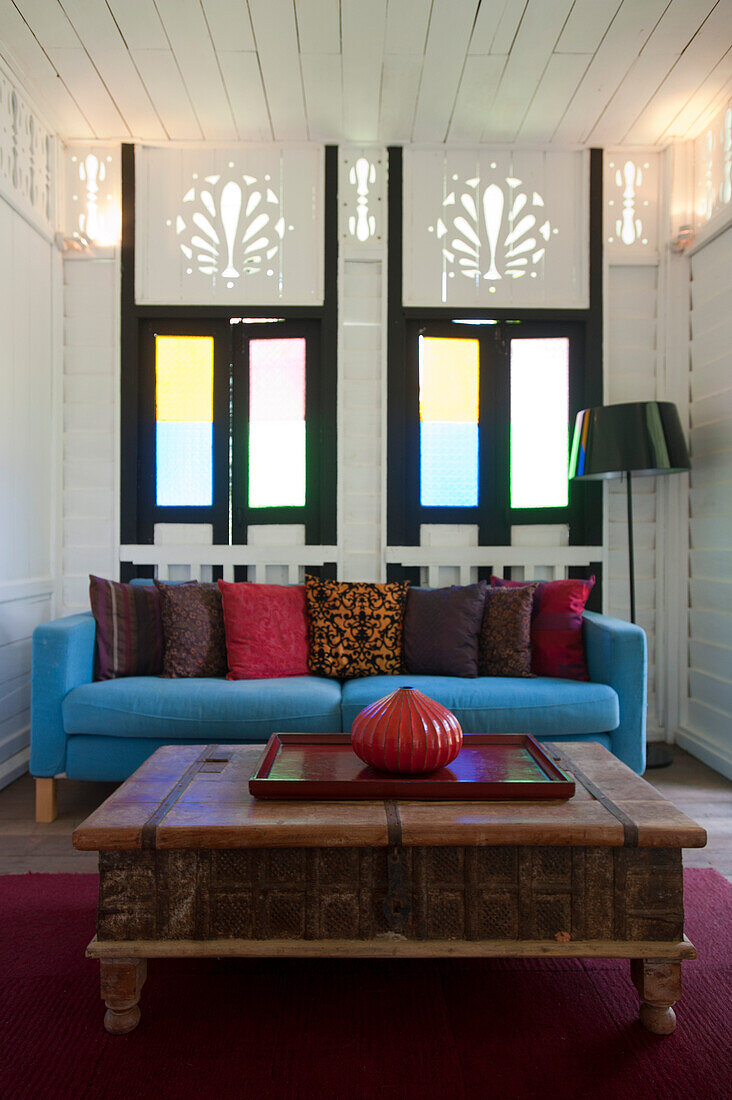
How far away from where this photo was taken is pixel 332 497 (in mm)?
3729

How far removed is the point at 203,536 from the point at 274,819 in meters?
2.48

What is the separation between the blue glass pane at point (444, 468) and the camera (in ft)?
12.5

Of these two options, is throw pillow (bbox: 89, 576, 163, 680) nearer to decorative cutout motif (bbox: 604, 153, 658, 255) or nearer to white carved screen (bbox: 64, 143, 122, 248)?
white carved screen (bbox: 64, 143, 122, 248)

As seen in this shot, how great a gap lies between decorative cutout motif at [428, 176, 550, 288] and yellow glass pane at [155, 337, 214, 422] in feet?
4.53

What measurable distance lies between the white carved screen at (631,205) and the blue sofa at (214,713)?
235 centimetres

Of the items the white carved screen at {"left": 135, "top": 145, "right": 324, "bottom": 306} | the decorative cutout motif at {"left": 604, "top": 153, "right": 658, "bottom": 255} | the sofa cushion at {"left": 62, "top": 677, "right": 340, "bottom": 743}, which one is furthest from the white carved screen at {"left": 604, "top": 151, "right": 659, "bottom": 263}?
the sofa cushion at {"left": 62, "top": 677, "right": 340, "bottom": 743}

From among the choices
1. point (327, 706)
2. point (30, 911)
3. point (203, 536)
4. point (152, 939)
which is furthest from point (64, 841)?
point (203, 536)

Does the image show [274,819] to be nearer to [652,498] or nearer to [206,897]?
[206,897]

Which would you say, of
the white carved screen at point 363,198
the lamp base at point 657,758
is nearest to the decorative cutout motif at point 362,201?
the white carved screen at point 363,198

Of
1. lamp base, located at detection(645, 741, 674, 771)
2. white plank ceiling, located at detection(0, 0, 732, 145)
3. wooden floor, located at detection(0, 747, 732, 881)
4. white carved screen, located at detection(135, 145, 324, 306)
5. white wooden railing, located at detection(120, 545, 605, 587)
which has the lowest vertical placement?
wooden floor, located at detection(0, 747, 732, 881)

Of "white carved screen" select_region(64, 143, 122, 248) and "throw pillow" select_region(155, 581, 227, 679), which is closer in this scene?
"throw pillow" select_region(155, 581, 227, 679)

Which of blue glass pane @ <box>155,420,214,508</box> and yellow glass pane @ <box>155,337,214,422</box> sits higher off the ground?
yellow glass pane @ <box>155,337,214,422</box>

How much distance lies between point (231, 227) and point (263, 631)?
7.14 feet

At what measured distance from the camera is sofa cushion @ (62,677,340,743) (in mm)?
2654
